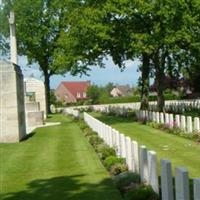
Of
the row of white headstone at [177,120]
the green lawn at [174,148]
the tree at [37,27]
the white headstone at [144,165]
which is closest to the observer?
the white headstone at [144,165]

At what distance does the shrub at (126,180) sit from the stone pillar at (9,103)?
1117cm

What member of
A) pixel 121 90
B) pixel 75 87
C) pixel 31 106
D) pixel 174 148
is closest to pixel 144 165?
pixel 174 148

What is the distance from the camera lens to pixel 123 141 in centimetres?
1332

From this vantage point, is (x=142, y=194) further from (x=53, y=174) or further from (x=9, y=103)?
(x=9, y=103)

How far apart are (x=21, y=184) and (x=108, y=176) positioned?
188cm

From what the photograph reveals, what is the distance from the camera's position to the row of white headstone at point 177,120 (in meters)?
20.7

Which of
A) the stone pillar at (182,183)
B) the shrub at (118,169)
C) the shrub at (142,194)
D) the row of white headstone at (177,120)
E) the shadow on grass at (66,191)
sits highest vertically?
the row of white headstone at (177,120)

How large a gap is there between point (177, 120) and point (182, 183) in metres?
16.0

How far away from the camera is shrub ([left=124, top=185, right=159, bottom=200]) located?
9430 mm

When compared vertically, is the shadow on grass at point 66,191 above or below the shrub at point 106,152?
below

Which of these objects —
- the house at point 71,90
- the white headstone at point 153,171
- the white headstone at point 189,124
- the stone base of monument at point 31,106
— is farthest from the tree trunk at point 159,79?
the house at point 71,90

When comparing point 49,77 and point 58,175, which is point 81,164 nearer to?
point 58,175

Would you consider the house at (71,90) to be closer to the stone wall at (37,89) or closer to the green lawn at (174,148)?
the stone wall at (37,89)

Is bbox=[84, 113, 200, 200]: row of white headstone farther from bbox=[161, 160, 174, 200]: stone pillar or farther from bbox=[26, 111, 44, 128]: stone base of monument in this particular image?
bbox=[26, 111, 44, 128]: stone base of monument
